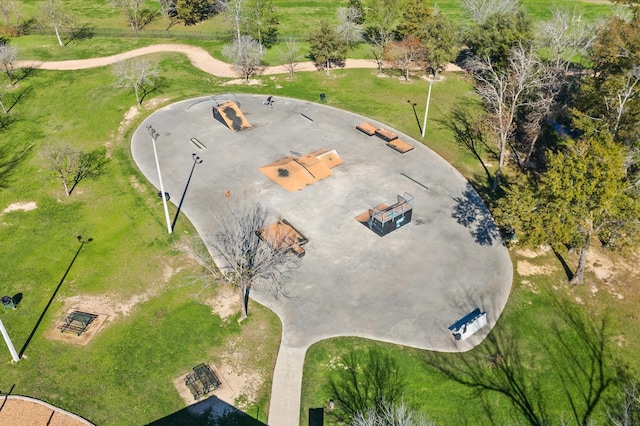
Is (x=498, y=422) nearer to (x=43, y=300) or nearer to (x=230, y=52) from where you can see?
(x=43, y=300)

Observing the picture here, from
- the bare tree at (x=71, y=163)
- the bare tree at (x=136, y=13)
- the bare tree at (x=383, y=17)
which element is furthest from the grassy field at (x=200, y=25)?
the bare tree at (x=71, y=163)

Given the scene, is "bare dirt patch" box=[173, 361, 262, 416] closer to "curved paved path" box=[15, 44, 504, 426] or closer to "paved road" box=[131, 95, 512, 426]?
"curved paved path" box=[15, 44, 504, 426]

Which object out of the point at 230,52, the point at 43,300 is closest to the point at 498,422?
the point at 43,300

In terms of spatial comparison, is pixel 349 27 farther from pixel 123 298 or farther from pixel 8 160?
pixel 123 298

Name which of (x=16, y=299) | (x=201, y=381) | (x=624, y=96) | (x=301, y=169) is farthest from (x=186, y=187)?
(x=624, y=96)

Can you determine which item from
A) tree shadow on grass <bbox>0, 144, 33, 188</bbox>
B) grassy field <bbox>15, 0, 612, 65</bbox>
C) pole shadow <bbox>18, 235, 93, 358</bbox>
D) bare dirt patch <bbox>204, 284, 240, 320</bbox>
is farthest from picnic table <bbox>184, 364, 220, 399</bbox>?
grassy field <bbox>15, 0, 612, 65</bbox>
